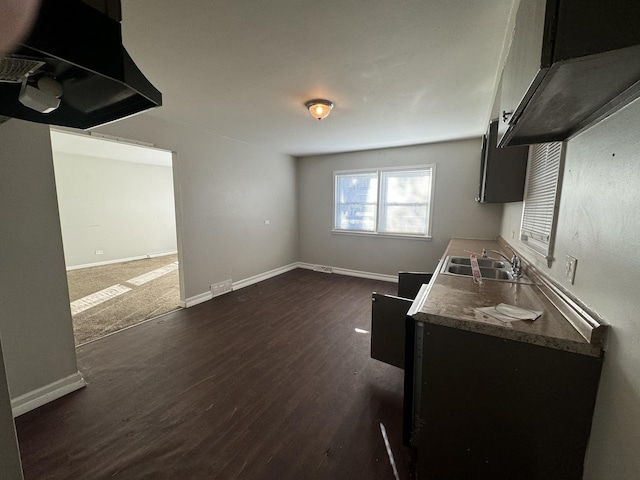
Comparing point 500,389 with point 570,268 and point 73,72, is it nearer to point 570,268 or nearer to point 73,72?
point 570,268

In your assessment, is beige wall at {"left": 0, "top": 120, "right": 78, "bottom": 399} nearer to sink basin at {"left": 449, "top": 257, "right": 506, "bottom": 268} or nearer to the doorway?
the doorway

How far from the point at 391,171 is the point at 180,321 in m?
4.13

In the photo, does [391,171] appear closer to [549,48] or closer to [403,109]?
[403,109]

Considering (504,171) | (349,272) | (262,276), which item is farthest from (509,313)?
(262,276)

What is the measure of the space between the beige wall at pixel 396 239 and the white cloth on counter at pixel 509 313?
10.7ft

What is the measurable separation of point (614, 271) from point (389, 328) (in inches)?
55.0

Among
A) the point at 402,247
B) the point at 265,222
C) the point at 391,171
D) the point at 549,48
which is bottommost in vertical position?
the point at 402,247

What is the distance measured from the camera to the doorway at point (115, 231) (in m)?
3.67

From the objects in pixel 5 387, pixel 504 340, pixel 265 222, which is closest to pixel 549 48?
pixel 504 340

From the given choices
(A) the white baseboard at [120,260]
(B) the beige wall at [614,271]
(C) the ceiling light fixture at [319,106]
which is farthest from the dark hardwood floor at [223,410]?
(A) the white baseboard at [120,260]

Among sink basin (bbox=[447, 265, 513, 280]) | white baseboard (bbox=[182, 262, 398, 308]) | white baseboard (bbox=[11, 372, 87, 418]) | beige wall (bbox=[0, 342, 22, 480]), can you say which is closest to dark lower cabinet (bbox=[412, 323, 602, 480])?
sink basin (bbox=[447, 265, 513, 280])

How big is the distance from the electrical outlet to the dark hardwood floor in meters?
1.30

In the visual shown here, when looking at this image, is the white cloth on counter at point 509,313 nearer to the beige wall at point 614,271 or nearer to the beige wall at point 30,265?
the beige wall at point 614,271

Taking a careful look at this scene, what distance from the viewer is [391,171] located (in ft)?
15.5
